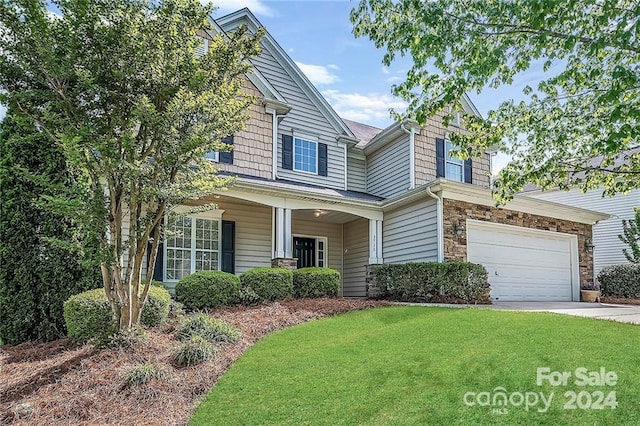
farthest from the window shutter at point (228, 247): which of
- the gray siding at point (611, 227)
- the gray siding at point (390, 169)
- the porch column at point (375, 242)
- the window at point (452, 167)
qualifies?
the gray siding at point (611, 227)

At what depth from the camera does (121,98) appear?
549 centimetres

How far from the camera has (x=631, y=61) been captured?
6.48 meters

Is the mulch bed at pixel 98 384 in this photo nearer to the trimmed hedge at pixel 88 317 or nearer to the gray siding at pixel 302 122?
the trimmed hedge at pixel 88 317

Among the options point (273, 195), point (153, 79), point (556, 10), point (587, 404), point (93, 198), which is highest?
point (556, 10)

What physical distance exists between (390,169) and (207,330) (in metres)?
9.94

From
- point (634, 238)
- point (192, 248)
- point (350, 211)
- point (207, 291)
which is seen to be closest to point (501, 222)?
point (350, 211)

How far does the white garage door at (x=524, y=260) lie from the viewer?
1127 cm

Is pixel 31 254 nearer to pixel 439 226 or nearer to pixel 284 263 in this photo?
pixel 284 263

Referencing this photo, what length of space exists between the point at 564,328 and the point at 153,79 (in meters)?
6.07

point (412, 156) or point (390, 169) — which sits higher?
point (412, 156)

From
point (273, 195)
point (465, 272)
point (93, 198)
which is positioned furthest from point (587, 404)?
point (273, 195)

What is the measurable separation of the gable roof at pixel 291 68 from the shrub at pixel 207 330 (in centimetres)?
946

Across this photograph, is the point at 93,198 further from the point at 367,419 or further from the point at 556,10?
the point at 556,10

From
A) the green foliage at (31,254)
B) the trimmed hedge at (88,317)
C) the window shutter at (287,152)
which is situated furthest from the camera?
the window shutter at (287,152)
